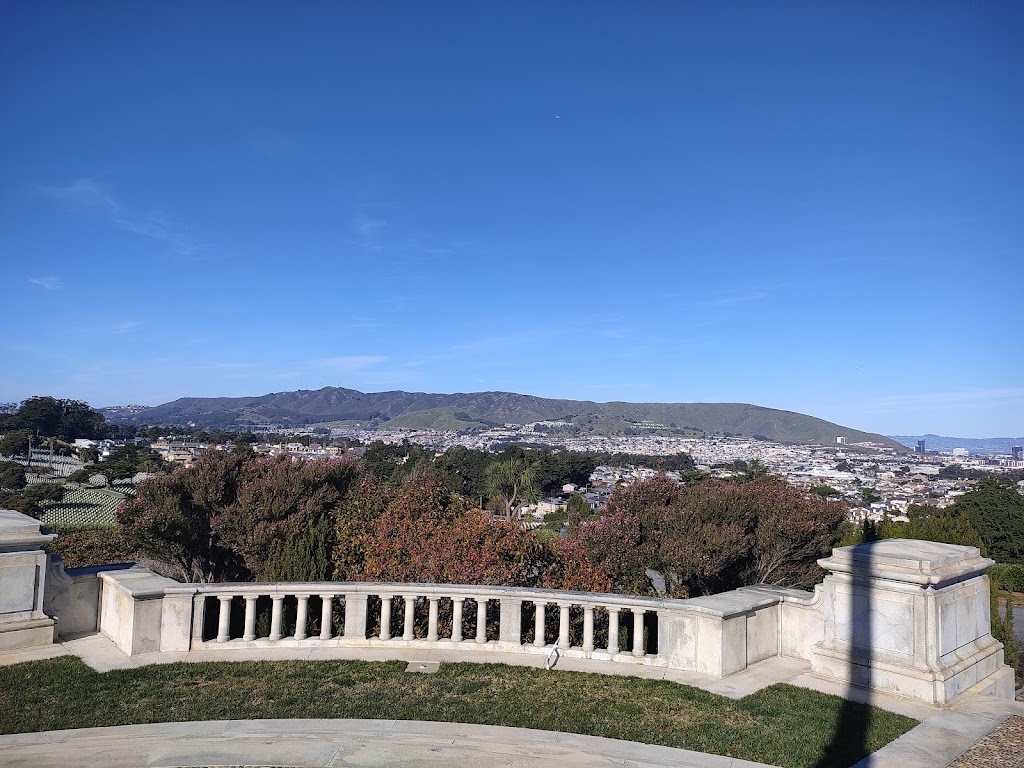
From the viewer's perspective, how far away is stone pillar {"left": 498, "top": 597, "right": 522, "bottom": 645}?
337 inches

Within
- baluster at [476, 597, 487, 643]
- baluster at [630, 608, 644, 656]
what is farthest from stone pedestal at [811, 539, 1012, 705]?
baluster at [476, 597, 487, 643]

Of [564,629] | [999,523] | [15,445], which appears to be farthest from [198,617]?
[15,445]

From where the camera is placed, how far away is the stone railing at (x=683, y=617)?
7332 mm

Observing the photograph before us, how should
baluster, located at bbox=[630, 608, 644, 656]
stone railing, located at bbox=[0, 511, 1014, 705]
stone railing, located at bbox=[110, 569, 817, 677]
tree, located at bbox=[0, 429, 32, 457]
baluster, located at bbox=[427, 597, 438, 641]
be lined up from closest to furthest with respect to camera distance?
stone railing, located at bbox=[0, 511, 1014, 705] < stone railing, located at bbox=[110, 569, 817, 677] < baluster, located at bbox=[630, 608, 644, 656] < baluster, located at bbox=[427, 597, 438, 641] < tree, located at bbox=[0, 429, 32, 457]

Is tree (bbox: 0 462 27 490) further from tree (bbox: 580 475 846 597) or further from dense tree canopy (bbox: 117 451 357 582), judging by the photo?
tree (bbox: 580 475 846 597)

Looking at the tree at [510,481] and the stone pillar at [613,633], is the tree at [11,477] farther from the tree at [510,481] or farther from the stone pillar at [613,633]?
the stone pillar at [613,633]

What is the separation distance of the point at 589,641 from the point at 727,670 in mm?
1585

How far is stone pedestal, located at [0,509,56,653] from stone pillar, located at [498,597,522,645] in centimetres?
544

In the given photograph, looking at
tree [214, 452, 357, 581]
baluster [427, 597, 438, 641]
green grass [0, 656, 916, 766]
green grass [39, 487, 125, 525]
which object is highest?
tree [214, 452, 357, 581]

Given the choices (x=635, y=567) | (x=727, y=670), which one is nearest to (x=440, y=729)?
(x=727, y=670)

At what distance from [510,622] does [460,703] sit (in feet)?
6.36

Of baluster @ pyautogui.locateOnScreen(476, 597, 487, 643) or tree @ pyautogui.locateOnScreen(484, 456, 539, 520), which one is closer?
baluster @ pyautogui.locateOnScreen(476, 597, 487, 643)

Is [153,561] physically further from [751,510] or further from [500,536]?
[751,510]

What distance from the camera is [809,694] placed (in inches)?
285
